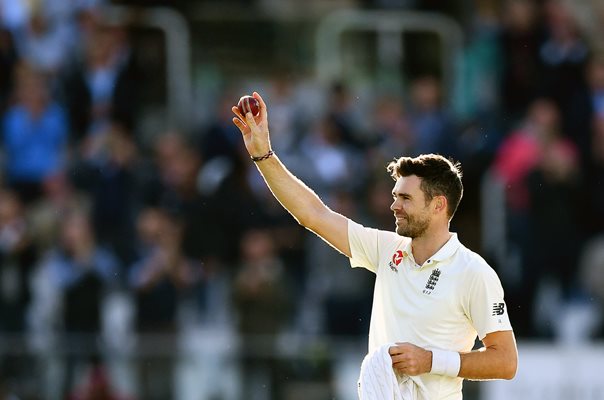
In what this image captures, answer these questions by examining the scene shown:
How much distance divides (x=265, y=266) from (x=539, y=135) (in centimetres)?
321

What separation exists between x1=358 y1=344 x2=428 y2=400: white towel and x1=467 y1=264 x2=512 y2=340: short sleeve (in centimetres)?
46

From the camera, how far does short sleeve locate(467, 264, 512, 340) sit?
7508 millimetres

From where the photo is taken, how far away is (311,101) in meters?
16.7

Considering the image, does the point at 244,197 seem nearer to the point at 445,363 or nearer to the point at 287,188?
the point at 287,188

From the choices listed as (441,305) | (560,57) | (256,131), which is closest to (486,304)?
(441,305)

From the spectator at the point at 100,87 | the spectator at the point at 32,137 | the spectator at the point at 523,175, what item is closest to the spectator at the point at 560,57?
the spectator at the point at 523,175

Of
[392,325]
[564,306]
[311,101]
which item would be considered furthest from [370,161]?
[392,325]

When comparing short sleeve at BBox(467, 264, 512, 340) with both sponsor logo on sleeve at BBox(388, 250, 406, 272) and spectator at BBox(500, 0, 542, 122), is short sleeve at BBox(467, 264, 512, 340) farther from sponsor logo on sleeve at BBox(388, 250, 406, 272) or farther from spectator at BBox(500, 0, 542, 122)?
spectator at BBox(500, 0, 542, 122)

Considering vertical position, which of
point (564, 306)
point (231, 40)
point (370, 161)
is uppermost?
point (231, 40)

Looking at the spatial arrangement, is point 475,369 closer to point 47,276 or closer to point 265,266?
point 265,266

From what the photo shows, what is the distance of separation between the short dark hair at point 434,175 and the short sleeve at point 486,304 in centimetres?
46

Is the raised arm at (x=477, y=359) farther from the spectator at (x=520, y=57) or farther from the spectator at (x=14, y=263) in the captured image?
the spectator at (x=520, y=57)

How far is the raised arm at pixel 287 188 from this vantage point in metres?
7.93

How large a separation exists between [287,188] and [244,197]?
7081mm
